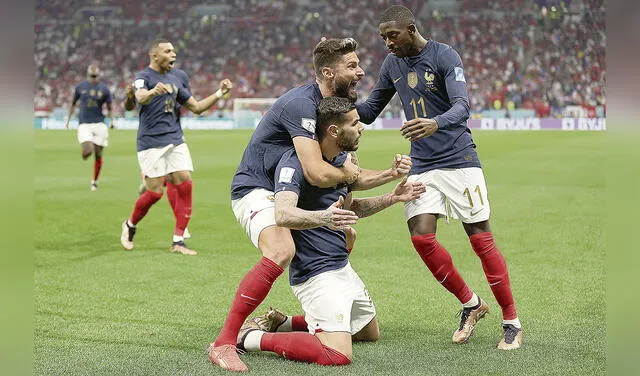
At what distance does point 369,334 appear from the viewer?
5609mm

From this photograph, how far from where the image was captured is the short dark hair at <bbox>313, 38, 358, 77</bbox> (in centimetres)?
511

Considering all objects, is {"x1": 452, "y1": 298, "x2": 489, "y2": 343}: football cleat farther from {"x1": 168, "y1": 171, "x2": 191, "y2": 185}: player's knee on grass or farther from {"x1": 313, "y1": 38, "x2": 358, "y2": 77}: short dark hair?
{"x1": 168, "y1": 171, "x2": 191, "y2": 185}: player's knee on grass

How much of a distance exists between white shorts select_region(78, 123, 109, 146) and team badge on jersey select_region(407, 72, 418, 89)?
12655 mm

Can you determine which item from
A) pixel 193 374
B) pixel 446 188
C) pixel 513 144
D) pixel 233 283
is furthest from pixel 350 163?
pixel 513 144

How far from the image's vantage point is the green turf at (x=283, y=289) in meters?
5.15

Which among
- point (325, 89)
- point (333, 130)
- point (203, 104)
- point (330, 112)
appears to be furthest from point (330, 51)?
point (203, 104)

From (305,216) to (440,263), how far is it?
1.47 meters

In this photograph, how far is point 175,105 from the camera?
402 inches

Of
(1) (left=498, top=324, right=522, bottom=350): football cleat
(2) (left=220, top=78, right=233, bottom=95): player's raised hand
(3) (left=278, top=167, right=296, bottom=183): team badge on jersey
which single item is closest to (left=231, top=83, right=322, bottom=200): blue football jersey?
(3) (left=278, top=167, right=296, bottom=183): team badge on jersey
